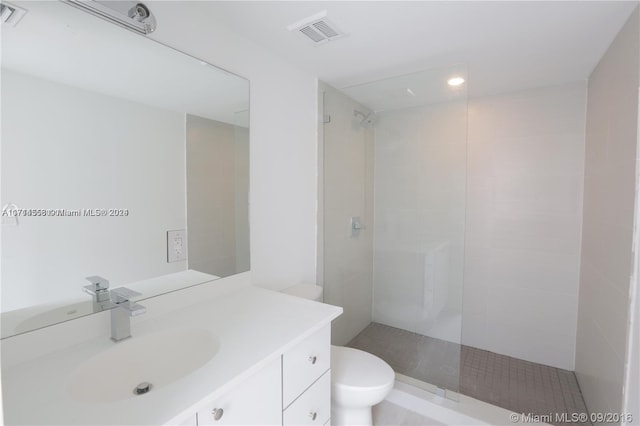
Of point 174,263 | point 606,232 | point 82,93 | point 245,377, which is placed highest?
point 82,93

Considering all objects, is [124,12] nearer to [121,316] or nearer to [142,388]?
[121,316]

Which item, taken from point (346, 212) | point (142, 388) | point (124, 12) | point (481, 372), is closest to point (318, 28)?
point (124, 12)

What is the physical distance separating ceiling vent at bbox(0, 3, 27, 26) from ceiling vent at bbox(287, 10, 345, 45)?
1.06 m

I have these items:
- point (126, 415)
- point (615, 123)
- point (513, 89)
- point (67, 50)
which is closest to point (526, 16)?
point (615, 123)

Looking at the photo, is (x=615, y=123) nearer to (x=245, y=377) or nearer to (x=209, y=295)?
(x=245, y=377)

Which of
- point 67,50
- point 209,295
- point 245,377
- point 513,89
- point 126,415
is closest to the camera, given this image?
point 126,415

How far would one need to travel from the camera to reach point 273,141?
1865 millimetres

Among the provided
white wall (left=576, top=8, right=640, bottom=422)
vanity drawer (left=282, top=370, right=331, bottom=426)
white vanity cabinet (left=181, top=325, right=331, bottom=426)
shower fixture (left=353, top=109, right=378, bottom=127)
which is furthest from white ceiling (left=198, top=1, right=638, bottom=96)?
vanity drawer (left=282, top=370, right=331, bottom=426)

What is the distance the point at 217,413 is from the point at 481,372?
223cm

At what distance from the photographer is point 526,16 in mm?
1452

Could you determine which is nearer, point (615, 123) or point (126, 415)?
point (126, 415)

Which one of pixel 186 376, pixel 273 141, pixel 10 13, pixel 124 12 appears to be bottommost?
pixel 186 376

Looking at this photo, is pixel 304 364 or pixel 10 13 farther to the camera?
pixel 304 364

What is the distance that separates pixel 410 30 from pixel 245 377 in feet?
5.83
